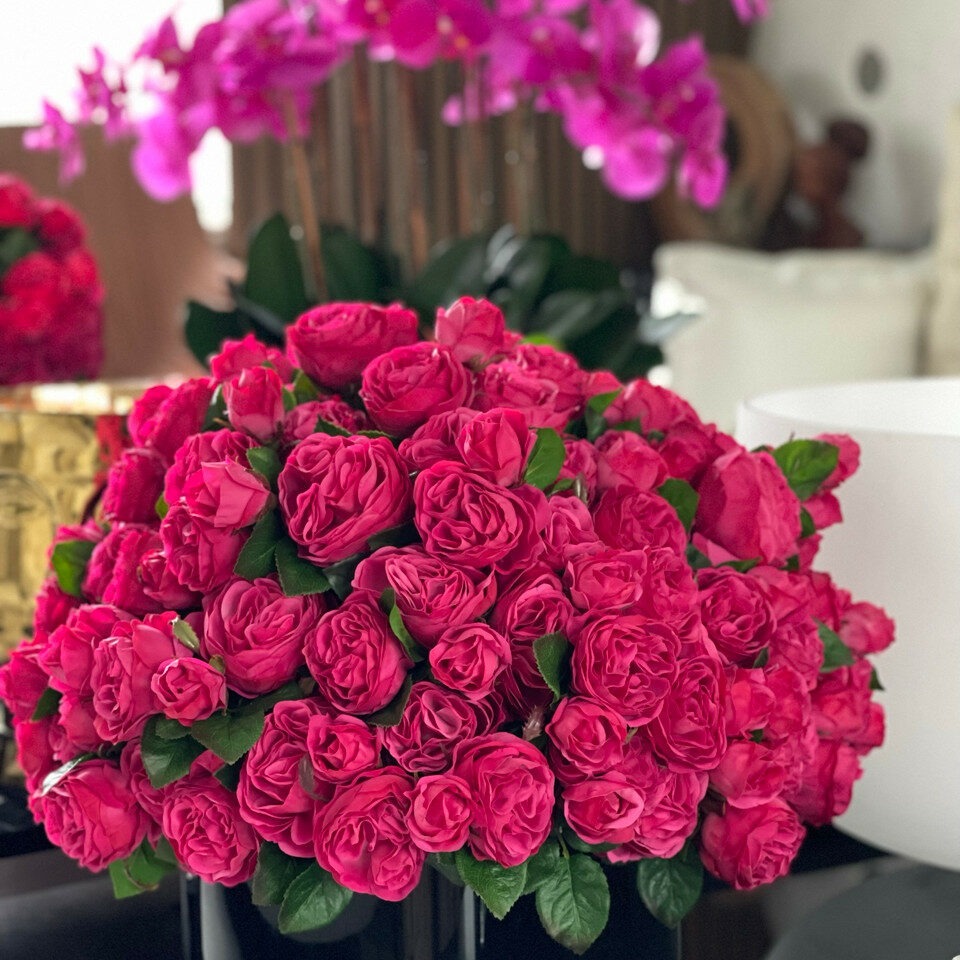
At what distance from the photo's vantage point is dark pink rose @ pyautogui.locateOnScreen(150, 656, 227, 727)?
0.38 metres

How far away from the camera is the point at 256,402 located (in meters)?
0.42

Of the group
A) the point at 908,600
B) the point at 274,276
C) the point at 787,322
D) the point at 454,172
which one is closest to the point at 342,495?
the point at 908,600

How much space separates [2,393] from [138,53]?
24cm

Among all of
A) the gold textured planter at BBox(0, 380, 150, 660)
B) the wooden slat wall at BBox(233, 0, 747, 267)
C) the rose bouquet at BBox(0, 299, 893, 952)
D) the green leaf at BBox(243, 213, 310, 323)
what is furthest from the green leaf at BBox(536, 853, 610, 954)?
the wooden slat wall at BBox(233, 0, 747, 267)

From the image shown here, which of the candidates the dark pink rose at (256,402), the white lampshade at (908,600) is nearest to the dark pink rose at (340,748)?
the dark pink rose at (256,402)

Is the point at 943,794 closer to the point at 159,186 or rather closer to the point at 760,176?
the point at 159,186

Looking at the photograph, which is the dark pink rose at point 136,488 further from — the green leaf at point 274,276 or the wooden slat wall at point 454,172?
the wooden slat wall at point 454,172

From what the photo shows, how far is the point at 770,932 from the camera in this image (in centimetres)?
52

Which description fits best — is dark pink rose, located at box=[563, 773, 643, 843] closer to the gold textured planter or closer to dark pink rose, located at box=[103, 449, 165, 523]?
dark pink rose, located at box=[103, 449, 165, 523]

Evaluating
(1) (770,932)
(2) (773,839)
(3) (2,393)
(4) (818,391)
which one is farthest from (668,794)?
(3) (2,393)

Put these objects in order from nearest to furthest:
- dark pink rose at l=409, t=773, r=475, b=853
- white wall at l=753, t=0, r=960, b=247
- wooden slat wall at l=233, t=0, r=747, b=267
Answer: dark pink rose at l=409, t=773, r=475, b=853 → white wall at l=753, t=0, r=960, b=247 → wooden slat wall at l=233, t=0, r=747, b=267

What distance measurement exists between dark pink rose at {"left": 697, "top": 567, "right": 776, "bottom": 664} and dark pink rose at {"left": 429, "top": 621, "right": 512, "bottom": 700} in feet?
0.25

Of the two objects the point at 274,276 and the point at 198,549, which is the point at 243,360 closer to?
the point at 198,549

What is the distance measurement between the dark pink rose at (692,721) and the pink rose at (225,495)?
0.46 feet
